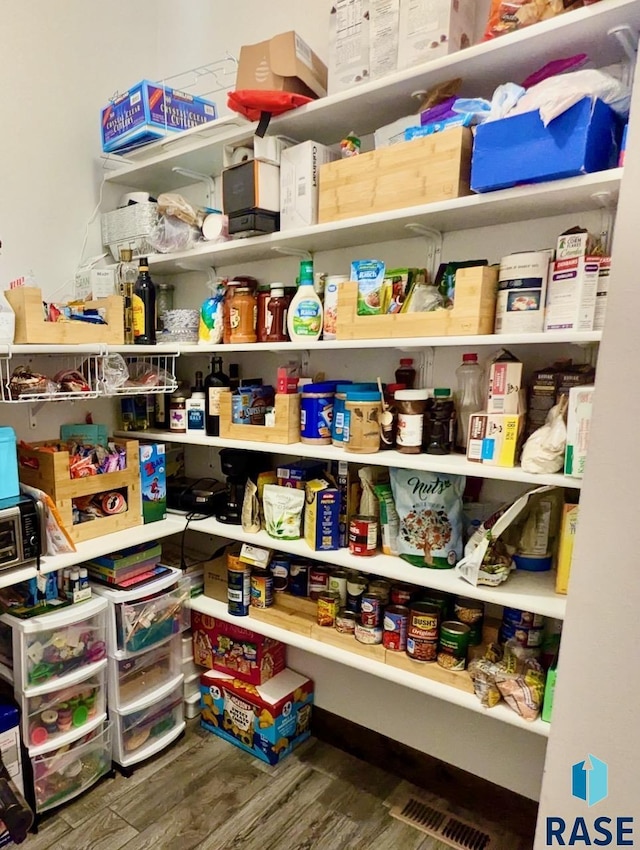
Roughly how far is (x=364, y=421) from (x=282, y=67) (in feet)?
3.40

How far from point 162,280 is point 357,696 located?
184 cm

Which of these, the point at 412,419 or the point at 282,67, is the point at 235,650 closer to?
the point at 412,419

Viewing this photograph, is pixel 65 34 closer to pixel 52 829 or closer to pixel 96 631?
pixel 96 631

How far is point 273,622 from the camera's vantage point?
180cm

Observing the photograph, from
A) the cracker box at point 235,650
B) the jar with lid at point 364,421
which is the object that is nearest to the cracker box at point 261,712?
the cracker box at point 235,650

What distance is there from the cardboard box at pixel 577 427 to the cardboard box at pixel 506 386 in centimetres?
14

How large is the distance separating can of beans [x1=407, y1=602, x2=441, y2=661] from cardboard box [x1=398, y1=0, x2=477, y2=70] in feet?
4.79

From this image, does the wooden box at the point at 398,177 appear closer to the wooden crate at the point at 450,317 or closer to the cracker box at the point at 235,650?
the wooden crate at the point at 450,317

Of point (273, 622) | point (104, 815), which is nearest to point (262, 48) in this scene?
point (273, 622)

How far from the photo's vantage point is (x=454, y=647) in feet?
4.83

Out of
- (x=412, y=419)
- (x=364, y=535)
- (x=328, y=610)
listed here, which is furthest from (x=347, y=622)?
(x=412, y=419)

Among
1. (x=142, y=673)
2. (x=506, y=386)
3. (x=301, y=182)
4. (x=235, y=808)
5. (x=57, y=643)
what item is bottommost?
(x=235, y=808)

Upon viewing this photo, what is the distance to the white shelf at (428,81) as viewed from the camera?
115 cm

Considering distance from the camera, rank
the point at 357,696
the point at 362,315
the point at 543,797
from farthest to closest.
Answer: the point at 357,696
the point at 362,315
the point at 543,797
